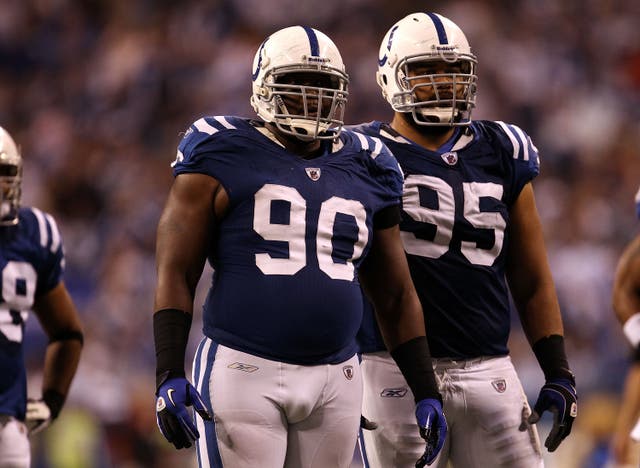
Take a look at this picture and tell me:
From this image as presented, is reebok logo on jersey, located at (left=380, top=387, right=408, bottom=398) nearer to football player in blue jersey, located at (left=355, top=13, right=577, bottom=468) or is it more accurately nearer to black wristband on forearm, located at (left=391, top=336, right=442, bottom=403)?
football player in blue jersey, located at (left=355, top=13, right=577, bottom=468)

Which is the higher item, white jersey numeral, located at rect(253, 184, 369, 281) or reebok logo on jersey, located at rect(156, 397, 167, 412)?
white jersey numeral, located at rect(253, 184, 369, 281)

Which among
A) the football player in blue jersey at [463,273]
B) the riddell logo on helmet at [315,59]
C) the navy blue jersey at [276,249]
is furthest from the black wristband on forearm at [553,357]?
the riddell logo on helmet at [315,59]

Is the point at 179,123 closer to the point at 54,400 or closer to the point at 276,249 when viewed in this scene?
the point at 54,400

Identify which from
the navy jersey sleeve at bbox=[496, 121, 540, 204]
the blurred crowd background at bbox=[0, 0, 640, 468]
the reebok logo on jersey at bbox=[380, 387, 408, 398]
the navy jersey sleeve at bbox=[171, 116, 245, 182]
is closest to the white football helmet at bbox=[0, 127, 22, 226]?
the navy jersey sleeve at bbox=[171, 116, 245, 182]

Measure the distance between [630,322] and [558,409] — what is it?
432mm

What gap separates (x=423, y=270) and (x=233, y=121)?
0.60m

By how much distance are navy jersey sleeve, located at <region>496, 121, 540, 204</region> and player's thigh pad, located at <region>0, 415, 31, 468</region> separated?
1.45 m

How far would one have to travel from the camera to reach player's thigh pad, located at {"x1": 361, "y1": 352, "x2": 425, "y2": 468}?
2.78 metres

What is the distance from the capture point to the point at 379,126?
9.73 ft

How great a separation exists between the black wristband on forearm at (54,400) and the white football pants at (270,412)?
113 centimetres

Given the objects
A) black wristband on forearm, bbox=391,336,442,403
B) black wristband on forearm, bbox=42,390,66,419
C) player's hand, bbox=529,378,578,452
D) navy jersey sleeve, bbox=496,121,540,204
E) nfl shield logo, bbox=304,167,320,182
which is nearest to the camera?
nfl shield logo, bbox=304,167,320,182

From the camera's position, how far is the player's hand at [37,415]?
11.1 ft

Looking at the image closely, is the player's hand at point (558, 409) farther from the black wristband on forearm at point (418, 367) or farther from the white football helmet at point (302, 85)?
the white football helmet at point (302, 85)

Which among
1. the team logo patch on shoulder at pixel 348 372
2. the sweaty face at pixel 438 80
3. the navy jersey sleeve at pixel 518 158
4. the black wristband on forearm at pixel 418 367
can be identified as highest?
the sweaty face at pixel 438 80
